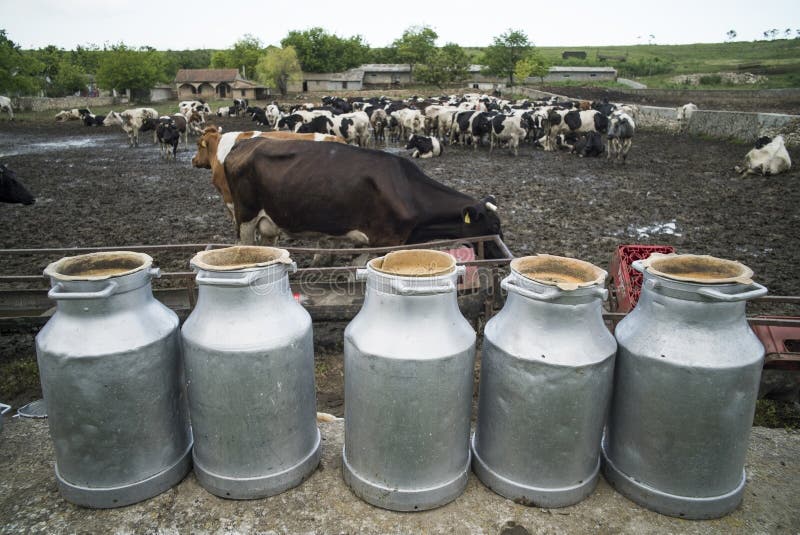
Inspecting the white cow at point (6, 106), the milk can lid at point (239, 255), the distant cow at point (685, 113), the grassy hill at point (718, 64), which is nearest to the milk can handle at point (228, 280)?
the milk can lid at point (239, 255)

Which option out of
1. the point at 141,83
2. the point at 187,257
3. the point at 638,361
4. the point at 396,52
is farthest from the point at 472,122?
the point at 396,52

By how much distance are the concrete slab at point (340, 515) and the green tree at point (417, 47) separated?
8178 centimetres

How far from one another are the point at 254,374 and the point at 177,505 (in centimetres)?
66

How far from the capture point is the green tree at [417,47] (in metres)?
79.2

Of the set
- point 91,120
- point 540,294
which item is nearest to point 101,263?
point 540,294

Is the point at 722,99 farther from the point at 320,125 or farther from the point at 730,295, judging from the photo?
the point at 730,295

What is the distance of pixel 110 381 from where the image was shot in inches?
74.9

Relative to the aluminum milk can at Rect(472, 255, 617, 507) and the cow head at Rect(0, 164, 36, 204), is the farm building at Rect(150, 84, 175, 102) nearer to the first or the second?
the cow head at Rect(0, 164, 36, 204)

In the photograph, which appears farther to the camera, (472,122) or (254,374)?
(472,122)

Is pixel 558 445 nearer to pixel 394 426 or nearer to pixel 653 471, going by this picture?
pixel 653 471

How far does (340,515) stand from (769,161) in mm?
15451

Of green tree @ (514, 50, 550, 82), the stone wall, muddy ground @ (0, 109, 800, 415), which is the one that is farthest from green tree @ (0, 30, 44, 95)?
green tree @ (514, 50, 550, 82)

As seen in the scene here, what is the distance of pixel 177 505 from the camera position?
6.95 feet

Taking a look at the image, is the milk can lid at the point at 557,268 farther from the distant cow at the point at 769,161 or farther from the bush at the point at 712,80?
the bush at the point at 712,80
